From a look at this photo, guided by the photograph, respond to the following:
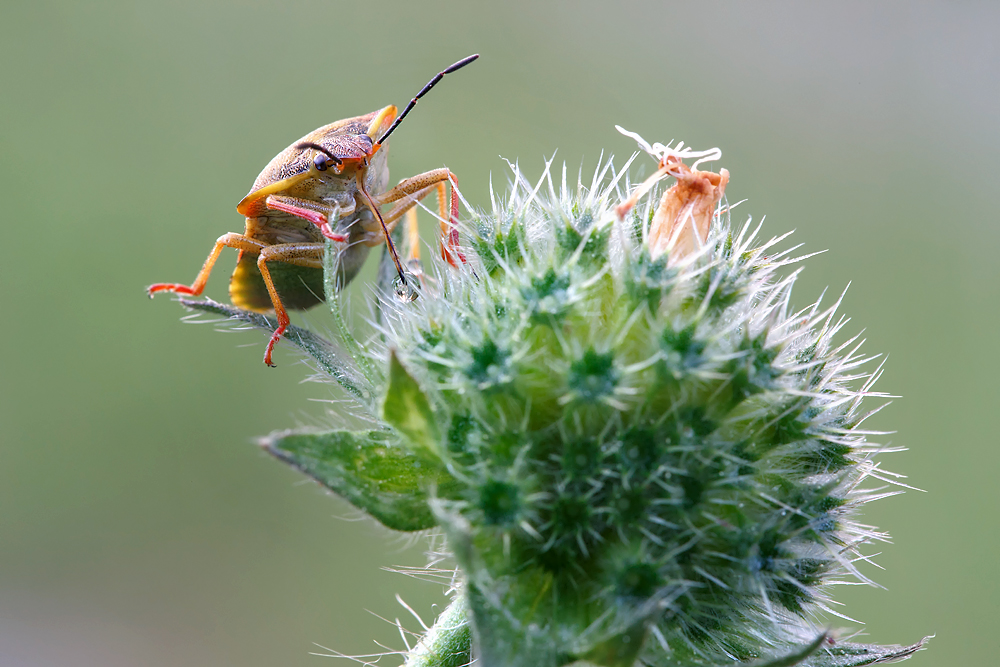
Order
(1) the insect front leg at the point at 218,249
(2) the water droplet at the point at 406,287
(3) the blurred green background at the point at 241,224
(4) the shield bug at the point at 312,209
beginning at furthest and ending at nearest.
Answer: (3) the blurred green background at the point at 241,224 < (1) the insect front leg at the point at 218,249 < (4) the shield bug at the point at 312,209 < (2) the water droplet at the point at 406,287

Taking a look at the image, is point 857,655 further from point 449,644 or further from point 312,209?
point 312,209

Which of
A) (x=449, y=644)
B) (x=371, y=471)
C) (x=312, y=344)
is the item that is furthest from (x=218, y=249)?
(x=449, y=644)

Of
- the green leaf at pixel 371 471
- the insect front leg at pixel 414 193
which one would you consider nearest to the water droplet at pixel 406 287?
the insect front leg at pixel 414 193

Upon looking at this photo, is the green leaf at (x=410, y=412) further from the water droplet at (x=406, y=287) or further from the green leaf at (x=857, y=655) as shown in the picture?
the green leaf at (x=857, y=655)

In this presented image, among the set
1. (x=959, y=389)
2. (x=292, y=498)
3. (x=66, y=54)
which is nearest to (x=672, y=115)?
(x=959, y=389)

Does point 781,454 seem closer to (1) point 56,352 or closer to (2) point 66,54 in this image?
(1) point 56,352

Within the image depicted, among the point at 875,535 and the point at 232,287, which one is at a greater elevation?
the point at 875,535

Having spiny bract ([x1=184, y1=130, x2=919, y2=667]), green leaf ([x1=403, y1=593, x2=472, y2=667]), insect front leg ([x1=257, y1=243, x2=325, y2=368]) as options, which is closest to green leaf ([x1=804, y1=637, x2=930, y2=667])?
spiny bract ([x1=184, y1=130, x2=919, y2=667])
